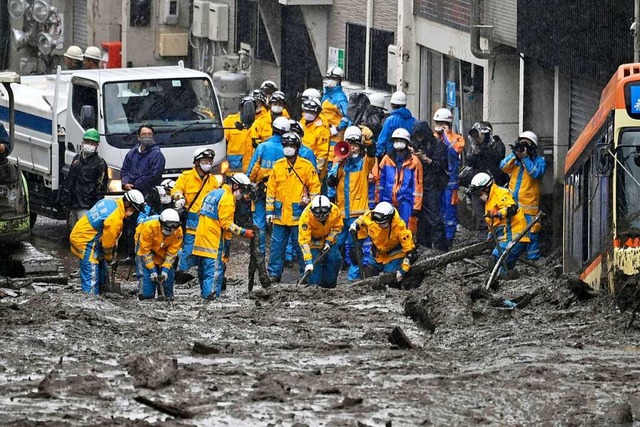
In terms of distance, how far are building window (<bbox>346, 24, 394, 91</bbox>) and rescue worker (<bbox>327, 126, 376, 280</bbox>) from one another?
8437 millimetres

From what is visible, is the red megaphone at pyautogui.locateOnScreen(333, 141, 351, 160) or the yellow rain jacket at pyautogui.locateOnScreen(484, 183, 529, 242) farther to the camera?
the red megaphone at pyautogui.locateOnScreen(333, 141, 351, 160)

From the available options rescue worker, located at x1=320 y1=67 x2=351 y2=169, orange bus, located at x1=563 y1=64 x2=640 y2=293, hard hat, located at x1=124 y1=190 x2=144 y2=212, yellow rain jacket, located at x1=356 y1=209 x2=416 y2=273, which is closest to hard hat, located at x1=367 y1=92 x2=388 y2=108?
rescue worker, located at x1=320 y1=67 x2=351 y2=169

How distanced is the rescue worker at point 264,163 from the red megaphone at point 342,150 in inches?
28.4

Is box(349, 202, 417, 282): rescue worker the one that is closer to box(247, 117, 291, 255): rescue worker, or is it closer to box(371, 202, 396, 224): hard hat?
box(371, 202, 396, 224): hard hat

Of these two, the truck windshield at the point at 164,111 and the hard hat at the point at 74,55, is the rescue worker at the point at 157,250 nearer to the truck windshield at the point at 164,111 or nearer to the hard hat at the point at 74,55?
the truck windshield at the point at 164,111

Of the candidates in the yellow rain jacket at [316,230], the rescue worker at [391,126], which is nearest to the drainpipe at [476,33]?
the rescue worker at [391,126]

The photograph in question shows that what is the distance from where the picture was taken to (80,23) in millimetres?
39281

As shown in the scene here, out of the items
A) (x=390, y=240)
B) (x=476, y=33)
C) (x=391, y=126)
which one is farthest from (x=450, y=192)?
(x=390, y=240)

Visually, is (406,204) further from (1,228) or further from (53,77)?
(53,77)

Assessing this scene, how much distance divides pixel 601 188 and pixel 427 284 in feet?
12.5

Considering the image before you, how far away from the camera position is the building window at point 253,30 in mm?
32906

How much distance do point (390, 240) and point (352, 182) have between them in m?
2.07

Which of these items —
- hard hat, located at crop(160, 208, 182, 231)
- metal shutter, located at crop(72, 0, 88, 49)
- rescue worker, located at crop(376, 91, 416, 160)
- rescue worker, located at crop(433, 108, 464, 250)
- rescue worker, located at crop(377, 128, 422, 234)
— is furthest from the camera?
metal shutter, located at crop(72, 0, 88, 49)

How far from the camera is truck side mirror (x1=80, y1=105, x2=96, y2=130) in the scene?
20.4m
